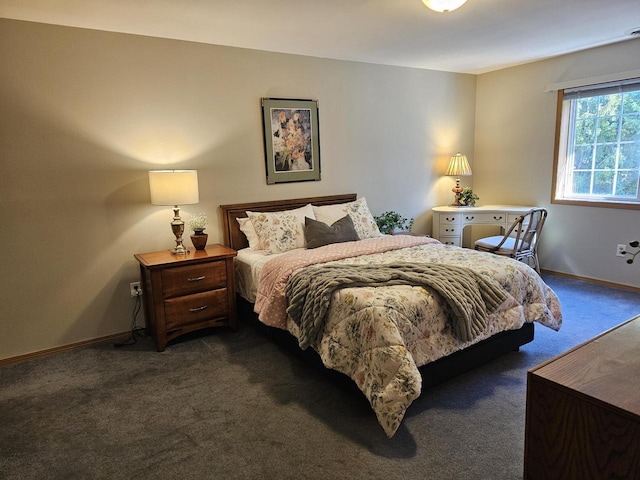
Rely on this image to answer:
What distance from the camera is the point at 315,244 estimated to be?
11.3 ft

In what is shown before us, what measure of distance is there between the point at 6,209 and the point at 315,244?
2.20 m

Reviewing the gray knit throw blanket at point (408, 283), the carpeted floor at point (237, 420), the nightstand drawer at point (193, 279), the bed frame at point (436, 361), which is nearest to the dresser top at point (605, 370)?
the carpeted floor at point (237, 420)

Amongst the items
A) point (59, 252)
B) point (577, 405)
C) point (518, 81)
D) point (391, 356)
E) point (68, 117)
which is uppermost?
point (518, 81)

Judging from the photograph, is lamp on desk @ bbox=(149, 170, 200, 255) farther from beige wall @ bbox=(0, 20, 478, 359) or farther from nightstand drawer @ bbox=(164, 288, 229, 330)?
nightstand drawer @ bbox=(164, 288, 229, 330)

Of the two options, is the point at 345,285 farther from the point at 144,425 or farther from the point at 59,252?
the point at 59,252

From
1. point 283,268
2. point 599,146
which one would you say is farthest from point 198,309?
point 599,146

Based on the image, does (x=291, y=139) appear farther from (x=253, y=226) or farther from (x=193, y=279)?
(x=193, y=279)

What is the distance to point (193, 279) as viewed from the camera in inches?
123

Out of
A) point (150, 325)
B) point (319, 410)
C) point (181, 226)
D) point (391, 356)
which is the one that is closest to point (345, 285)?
point (391, 356)

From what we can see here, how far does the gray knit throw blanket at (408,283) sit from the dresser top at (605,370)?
76 centimetres

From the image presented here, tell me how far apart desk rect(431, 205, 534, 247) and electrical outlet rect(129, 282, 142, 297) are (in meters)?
3.31

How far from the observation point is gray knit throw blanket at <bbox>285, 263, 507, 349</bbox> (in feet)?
7.57

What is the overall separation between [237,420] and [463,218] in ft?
11.6

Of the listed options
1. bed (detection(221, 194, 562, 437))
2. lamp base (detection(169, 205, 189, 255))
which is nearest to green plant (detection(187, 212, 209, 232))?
lamp base (detection(169, 205, 189, 255))
